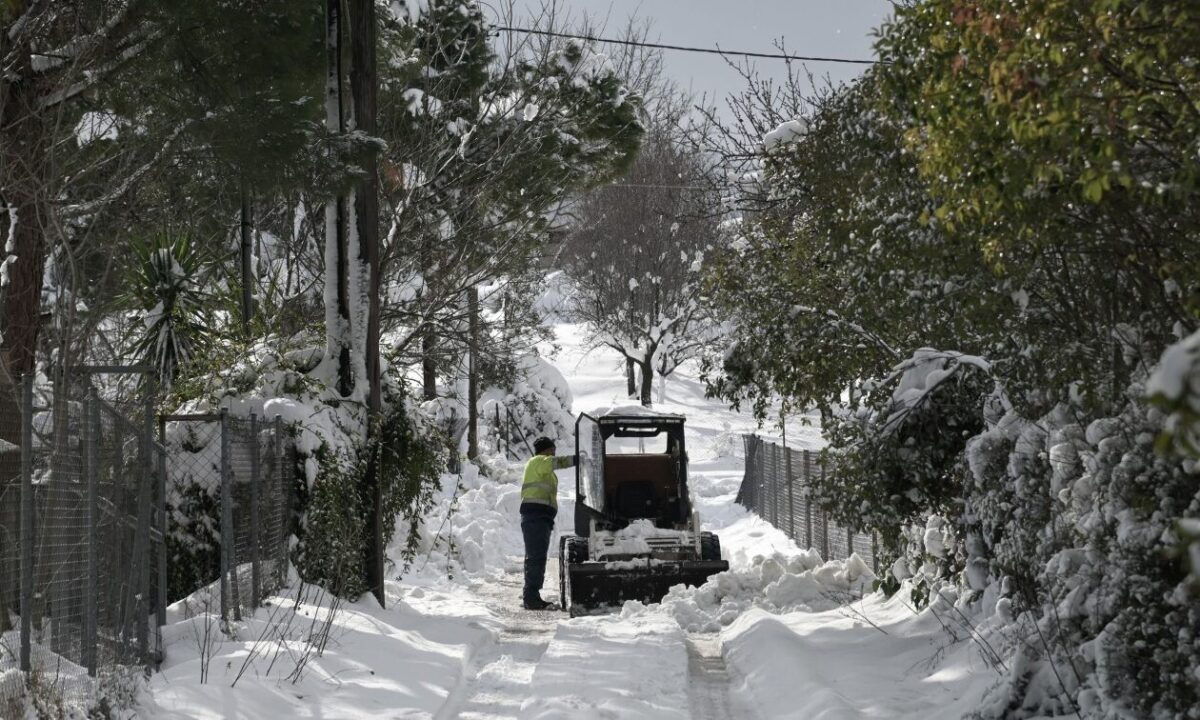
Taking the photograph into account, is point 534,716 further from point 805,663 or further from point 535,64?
point 535,64

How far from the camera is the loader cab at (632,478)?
16.7 metres

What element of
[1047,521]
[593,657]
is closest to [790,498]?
[593,657]

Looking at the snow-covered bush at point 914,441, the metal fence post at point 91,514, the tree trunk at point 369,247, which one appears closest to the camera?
the metal fence post at point 91,514

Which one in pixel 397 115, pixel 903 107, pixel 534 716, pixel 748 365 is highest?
pixel 397 115

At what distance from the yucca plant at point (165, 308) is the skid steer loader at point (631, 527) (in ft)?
15.6

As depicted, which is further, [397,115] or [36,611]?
[397,115]

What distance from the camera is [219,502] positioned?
12.0 m

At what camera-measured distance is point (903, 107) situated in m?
7.27

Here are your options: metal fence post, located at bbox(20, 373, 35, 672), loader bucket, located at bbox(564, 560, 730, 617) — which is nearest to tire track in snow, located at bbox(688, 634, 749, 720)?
→ loader bucket, located at bbox(564, 560, 730, 617)

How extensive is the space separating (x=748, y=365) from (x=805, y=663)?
3.52 meters

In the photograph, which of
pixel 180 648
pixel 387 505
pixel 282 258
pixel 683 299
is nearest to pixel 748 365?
pixel 387 505

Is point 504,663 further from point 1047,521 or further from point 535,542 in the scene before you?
point 1047,521

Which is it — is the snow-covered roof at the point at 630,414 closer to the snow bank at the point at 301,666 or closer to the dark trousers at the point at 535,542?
the dark trousers at the point at 535,542

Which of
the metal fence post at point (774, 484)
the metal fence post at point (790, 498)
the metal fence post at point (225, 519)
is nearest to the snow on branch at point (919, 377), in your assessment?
the metal fence post at point (225, 519)
